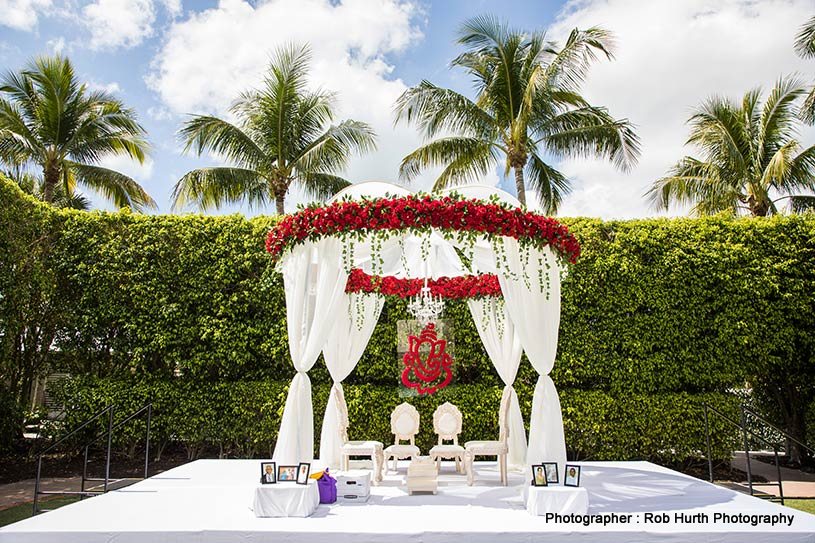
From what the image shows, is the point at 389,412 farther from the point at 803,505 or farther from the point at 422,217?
the point at 803,505

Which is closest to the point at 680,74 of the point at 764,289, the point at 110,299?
the point at 764,289

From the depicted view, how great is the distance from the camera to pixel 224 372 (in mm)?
8953

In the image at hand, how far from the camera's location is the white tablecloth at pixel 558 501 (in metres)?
4.99

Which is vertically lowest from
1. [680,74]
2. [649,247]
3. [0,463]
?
[0,463]

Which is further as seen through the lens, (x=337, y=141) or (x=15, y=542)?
(x=337, y=141)

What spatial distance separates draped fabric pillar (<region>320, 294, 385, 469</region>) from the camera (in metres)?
7.16

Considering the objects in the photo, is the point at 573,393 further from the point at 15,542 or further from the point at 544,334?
the point at 15,542

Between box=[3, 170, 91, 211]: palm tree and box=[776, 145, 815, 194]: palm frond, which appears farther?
box=[3, 170, 91, 211]: palm tree

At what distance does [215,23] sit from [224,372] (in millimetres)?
5288

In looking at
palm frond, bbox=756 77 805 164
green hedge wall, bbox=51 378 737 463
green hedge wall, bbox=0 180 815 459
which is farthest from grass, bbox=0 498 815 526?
palm frond, bbox=756 77 805 164

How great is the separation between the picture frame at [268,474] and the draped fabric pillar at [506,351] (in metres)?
3.35

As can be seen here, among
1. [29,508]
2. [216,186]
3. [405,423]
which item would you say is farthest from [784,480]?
[216,186]

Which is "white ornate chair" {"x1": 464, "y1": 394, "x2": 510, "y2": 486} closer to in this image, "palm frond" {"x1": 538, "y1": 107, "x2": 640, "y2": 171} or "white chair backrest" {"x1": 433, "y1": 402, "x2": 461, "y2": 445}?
"white chair backrest" {"x1": 433, "y1": 402, "x2": 461, "y2": 445}

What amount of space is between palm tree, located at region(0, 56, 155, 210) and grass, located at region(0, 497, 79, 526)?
6769mm
